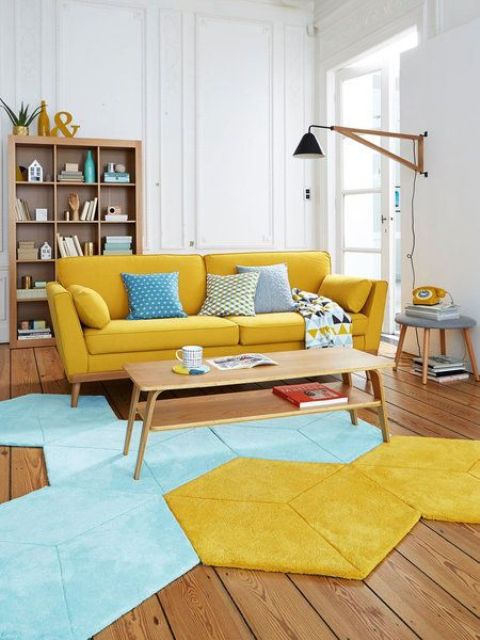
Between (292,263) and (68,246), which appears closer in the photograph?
(292,263)

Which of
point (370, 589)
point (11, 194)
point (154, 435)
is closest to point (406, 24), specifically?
point (11, 194)

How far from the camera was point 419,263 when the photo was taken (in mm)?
5059

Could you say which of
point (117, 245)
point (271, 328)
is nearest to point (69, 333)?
point (271, 328)

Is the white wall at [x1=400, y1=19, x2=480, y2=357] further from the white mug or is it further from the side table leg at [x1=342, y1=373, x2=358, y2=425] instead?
the white mug

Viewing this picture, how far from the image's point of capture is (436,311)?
431 centimetres

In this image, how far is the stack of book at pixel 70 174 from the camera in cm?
576

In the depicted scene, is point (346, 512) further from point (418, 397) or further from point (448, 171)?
point (448, 171)

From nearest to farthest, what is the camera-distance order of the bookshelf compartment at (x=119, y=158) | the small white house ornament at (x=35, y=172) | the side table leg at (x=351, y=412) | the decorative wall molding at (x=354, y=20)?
the side table leg at (x=351, y=412) → the decorative wall molding at (x=354, y=20) → the small white house ornament at (x=35, y=172) → the bookshelf compartment at (x=119, y=158)

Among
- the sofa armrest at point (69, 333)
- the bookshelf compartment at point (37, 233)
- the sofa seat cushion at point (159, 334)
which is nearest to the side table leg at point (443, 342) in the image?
the sofa seat cushion at point (159, 334)

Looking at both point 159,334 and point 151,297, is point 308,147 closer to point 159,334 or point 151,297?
point 151,297

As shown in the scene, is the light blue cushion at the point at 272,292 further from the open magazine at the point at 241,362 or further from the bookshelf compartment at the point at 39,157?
the bookshelf compartment at the point at 39,157

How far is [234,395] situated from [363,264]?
361cm

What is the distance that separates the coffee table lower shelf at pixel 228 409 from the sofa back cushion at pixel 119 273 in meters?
1.54

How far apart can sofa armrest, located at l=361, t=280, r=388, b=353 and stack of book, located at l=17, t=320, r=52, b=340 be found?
9.48ft
